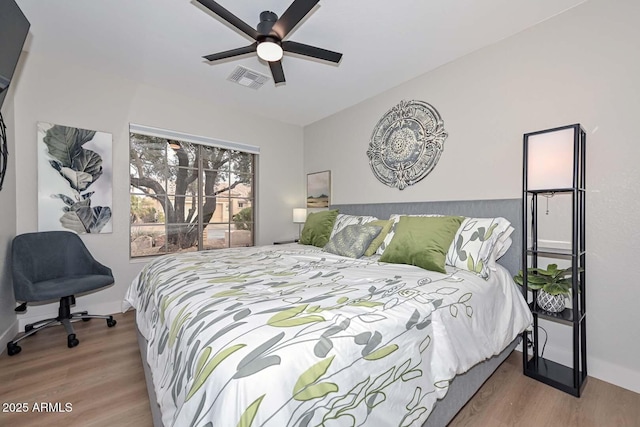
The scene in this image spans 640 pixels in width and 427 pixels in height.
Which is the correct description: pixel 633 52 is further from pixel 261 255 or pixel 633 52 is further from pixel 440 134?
pixel 261 255

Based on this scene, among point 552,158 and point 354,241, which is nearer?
point 552,158

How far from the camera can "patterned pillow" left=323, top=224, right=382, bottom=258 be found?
2340 millimetres

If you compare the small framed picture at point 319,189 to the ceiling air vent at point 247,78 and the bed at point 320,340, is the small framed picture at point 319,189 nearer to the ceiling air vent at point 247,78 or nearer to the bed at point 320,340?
the ceiling air vent at point 247,78

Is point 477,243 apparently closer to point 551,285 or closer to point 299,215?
point 551,285

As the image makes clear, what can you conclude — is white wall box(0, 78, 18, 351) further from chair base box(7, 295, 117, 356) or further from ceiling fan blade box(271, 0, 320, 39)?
ceiling fan blade box(271, 0, 320, 39)

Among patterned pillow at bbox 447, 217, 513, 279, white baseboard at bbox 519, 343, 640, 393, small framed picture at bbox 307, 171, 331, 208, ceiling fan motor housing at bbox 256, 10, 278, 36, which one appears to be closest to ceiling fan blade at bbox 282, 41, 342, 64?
ceiling fan motor housing at bbox 256, 10, 278, 36

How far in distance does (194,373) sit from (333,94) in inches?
127

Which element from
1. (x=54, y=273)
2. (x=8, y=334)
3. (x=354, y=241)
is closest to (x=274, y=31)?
(x=354, y=241)

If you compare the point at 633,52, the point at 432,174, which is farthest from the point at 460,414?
the point at 633,52

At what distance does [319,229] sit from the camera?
10.3ft

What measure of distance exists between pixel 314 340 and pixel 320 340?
0.07 feet

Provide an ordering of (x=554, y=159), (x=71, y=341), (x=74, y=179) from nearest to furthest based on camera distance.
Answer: (x=554, y=159), (x=71, y=341), (x=74, y=179)

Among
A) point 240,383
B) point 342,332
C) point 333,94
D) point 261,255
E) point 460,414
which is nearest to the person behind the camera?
point 240,383

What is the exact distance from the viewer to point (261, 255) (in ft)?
7.86
